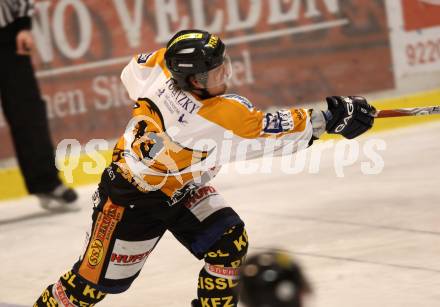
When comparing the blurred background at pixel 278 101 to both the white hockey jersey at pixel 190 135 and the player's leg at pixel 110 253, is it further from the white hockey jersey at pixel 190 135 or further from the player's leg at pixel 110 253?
the white hockey jersey at pixel 190 135

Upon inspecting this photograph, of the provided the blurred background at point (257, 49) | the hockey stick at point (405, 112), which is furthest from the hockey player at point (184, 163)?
the blurred background at point (257, 49)

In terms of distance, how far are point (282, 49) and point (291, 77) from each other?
23cm

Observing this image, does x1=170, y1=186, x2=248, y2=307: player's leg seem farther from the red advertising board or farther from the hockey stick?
the red advertising board

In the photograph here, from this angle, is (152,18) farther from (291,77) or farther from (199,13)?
(291,77)

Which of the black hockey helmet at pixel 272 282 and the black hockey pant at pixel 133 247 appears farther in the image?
the black hockey pant at pixel 133 247

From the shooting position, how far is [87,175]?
733 centimetres

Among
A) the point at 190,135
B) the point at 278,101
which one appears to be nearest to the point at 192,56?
the point at 190,135

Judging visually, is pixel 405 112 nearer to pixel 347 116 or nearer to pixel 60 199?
pixel 347 116

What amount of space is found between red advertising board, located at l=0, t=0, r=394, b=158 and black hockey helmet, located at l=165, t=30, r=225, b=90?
4.14 m

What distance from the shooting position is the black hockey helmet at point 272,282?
2896mm

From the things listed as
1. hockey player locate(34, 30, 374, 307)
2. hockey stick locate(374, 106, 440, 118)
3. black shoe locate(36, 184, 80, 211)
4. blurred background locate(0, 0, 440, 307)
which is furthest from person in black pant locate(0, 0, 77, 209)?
hockey stick locate(374, 106, 440, 118)

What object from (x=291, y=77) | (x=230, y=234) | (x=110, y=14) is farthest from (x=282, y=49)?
(x=230, y=234)

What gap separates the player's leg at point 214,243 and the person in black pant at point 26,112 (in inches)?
114

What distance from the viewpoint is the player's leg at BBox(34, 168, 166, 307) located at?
354 cm
